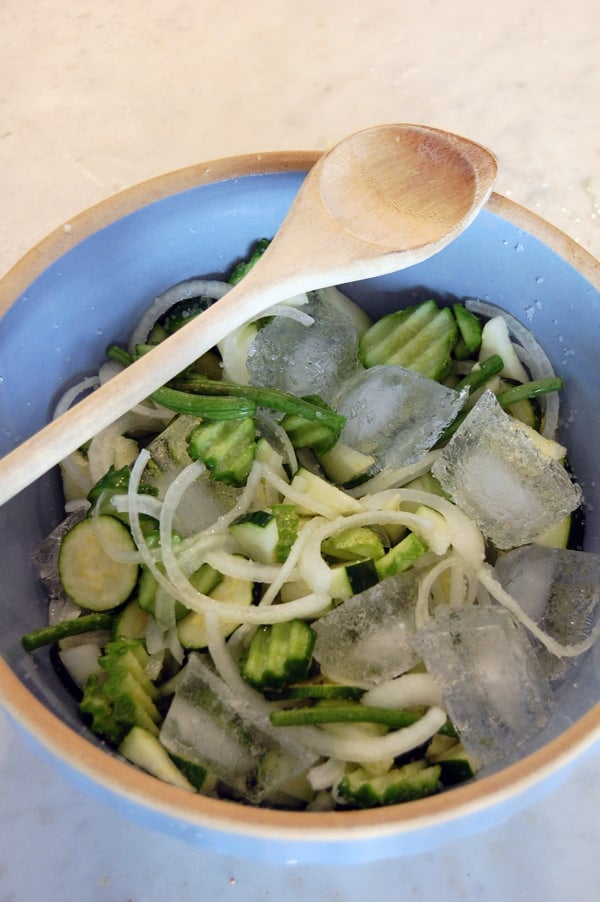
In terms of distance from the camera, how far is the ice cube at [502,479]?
96 cm

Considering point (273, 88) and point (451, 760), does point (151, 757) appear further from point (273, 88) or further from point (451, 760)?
point (273, 88)

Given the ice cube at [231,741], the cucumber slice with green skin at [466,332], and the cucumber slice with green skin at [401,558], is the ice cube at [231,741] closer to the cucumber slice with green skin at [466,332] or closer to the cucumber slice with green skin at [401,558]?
the cucumber slice with green skin at [401,558]

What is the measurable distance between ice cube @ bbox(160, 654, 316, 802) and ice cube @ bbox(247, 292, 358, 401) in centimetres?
41

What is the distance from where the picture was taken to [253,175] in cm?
105

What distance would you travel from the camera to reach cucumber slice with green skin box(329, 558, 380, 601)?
2.94ft

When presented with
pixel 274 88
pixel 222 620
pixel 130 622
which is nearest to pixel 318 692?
pixel 222 620

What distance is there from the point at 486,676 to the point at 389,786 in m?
0.17

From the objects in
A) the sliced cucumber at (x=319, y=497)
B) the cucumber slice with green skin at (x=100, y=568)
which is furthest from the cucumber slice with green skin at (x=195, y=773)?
the sliced cucumber at (x=319, y=497)

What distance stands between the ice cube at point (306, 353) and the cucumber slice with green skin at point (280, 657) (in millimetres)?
333

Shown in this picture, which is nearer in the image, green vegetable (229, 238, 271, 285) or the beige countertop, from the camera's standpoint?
green vegetable (229, 238, 271, 285)

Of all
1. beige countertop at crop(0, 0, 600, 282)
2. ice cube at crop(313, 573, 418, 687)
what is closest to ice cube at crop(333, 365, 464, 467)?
ice cube at crop(313, 573, 418, 687)

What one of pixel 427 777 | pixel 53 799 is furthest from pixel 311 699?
pixel 53 799

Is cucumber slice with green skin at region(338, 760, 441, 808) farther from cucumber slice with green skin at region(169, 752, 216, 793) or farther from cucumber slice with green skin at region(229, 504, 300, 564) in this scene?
cucumber slice with green skin at region(229, 504, 300, 564)

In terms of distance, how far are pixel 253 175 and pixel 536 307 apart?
422mm
